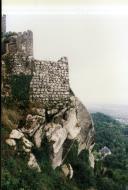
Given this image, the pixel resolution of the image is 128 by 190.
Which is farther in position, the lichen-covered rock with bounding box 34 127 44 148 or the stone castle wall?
the stone castle wall

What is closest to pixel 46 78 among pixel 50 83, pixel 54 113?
pixel 50 83

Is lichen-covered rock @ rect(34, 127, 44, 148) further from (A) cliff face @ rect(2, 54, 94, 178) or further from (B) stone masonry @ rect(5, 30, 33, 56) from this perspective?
(B) stone masonry @ rect(5, 30, 33, 56)

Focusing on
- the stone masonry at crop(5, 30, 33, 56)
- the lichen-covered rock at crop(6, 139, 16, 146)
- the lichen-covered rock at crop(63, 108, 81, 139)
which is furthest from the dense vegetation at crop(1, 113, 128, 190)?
the stone masonry at crop(5, 30, 33, 56)

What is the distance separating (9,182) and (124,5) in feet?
9.56

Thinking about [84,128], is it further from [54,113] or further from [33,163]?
[33,163]

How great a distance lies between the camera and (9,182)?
891cm

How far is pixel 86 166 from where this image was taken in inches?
391

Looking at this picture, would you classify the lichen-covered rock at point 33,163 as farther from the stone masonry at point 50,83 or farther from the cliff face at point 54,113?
the stone masonry at point 50,83

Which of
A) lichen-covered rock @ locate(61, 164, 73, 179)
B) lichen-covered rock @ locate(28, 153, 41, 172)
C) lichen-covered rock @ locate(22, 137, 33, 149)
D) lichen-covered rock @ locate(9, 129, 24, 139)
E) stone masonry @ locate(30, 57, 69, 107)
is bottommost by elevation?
lichen-covered rock @ locate(61, 164, 73, 179)

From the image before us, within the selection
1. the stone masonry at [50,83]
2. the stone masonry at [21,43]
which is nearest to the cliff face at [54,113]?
the stone masonry at [50,83]

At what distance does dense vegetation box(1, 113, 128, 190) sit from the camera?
9.19m

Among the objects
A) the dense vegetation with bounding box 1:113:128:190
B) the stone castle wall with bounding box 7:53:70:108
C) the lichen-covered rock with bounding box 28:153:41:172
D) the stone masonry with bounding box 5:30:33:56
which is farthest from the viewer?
the stone castle wall with bounding box 7:53:70:108

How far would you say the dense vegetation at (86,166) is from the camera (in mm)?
9188

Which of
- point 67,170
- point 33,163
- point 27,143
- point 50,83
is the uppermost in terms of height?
point 50,83
